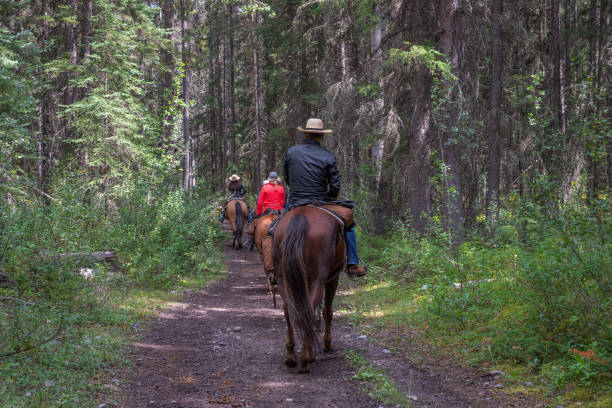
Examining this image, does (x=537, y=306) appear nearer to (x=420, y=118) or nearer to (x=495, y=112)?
(x=420, y=118)

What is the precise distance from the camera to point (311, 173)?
6.37 meters

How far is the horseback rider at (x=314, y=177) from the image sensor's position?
20.9ft

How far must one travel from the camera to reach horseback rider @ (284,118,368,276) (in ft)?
20.9

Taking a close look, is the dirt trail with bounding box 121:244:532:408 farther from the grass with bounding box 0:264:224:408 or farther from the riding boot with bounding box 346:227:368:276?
the riding boot with bounding box 346:227:368:276

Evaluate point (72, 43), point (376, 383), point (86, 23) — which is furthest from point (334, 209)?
point (72, 43)

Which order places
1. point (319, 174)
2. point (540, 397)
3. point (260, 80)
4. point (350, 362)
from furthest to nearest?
point (260, 80) → point (319, 174) → point (350, 362) → point (540, 397)

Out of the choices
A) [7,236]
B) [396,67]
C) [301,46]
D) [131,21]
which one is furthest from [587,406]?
[131,21]

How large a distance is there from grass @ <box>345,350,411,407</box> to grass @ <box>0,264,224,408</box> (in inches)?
100.0

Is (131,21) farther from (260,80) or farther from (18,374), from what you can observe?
(18,374)

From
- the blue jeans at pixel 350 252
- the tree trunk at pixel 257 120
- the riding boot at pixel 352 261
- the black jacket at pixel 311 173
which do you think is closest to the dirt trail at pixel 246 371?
the riding boot at pixel 352 261

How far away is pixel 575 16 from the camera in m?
20.8

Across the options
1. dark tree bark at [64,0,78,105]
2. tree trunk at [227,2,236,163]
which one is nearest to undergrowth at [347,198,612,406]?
dark tree bark at [64,0,78,105]

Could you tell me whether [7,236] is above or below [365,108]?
below

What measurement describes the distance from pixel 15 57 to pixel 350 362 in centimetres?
1140
